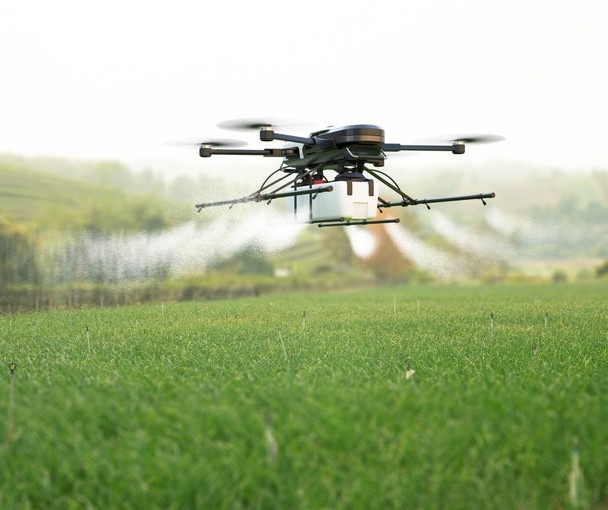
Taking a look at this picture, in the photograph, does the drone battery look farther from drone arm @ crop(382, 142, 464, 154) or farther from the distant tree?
the distant tree

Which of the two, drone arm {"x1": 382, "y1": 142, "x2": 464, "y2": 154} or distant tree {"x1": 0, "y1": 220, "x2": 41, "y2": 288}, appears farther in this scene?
distant tree {"x1": 0, "y1": 220, "x2": 41, "y2": 288}

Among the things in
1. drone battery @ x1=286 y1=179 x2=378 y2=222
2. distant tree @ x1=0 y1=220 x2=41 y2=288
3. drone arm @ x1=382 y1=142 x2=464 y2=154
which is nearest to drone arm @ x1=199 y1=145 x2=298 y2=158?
drone battery @ x1=286 y1=179 x2=378 y2=222

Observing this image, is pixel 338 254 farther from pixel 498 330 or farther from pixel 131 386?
pixel 131 386

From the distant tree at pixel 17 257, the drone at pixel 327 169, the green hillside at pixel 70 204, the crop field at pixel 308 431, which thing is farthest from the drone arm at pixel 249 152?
the green hillside at pixel 70 204

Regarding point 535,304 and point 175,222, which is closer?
point 535,304

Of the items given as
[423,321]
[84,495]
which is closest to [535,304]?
[423,321]

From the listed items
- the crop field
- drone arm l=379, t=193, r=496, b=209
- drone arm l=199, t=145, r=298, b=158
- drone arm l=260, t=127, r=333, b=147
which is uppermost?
drone arm l=260, t=127, r=333, b=147

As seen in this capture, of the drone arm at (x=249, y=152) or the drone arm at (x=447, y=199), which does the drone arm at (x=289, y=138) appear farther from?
the drone arm at (x=447, y=199)
